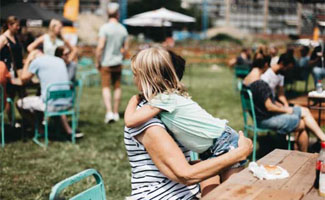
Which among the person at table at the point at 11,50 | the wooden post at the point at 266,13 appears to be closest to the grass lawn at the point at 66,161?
the person at table at the point at 11,50

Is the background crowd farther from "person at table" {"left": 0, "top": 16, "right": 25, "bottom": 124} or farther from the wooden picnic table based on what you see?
the wooden picnic table

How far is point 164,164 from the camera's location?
81.6 inches

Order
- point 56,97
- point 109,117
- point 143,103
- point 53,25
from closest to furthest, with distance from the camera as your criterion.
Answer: point 143,103, point 56,97, point 53,25, point 109,117

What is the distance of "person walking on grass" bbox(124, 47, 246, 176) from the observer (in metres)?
2.20

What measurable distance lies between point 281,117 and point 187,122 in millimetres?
2830

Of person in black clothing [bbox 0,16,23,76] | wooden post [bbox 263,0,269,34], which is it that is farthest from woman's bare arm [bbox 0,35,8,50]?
wooden post [bbox 263,0,269,34]

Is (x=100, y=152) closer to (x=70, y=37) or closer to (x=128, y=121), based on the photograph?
(x=128, y=121)

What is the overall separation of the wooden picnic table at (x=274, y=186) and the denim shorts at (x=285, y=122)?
7.61 ft

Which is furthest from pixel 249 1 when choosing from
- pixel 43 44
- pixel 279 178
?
pixel 279 178

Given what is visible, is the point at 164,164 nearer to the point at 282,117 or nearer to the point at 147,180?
the point at 147,180

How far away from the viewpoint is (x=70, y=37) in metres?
11.2

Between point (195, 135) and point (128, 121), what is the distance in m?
0.33

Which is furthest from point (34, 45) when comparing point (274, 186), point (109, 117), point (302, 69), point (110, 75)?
point (302, 69)

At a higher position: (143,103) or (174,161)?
(143,103)
